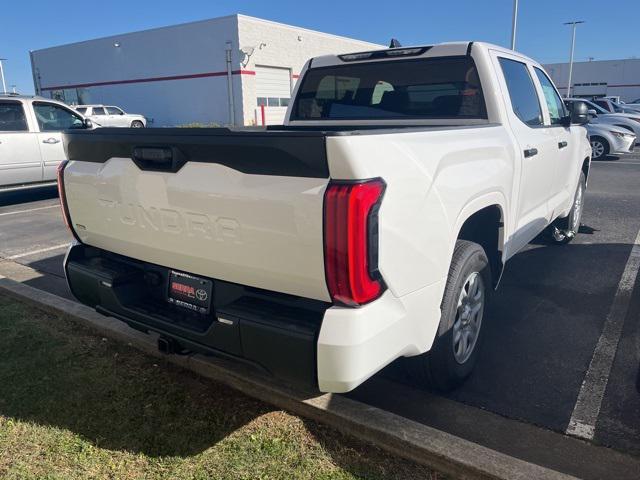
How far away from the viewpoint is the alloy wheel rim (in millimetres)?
3057

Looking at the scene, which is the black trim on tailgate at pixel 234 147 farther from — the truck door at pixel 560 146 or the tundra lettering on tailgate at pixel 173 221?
the truck door at pixel 560 146

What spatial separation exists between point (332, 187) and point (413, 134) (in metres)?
0.57

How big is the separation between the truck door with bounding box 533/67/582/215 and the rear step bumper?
10.4 feet

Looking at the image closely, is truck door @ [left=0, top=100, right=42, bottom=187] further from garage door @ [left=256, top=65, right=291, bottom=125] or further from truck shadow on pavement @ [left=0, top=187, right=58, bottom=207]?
garage door @ [left=256, top=65, right=291, bottom=125]

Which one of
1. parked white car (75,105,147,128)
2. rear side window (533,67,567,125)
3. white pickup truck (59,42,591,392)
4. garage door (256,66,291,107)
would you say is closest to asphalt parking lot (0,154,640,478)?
white pickup truck (59,42,591,392)

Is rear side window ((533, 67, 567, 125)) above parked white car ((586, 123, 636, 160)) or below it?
above

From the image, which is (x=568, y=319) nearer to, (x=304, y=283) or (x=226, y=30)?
(x=304, y=283)

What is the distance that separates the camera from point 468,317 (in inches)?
125

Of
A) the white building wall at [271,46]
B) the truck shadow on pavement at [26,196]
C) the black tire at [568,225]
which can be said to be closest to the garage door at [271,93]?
the white building wall at [271,46]

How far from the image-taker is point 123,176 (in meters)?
A: 2.73

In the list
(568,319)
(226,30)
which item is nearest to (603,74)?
(226,30)

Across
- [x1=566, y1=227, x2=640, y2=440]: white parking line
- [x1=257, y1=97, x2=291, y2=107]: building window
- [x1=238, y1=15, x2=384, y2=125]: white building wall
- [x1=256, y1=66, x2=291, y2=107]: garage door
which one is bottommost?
[x1=566, y1=227, x2=640, y2=440]: white parking line

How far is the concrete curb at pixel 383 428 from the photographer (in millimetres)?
2381

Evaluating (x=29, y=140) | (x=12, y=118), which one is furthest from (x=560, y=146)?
(x=12, y=118)
